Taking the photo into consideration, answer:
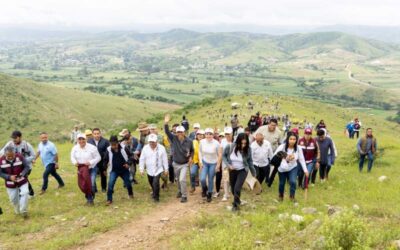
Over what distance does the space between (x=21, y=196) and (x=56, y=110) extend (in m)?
73.2

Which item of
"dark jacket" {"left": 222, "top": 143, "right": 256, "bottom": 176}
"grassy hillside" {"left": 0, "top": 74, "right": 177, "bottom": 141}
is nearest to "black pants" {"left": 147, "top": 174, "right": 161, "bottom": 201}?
"dark jacket" {"left": 222, "top": 143, "right": 256, "bottom": 176}

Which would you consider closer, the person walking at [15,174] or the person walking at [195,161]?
the person walking at [15,174]

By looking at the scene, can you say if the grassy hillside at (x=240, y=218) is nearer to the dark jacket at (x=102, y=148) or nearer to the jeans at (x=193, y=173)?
the jeans at (x=193, y=173)

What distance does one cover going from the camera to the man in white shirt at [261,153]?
1271 cm

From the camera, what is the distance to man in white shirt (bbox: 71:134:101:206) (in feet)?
40.1

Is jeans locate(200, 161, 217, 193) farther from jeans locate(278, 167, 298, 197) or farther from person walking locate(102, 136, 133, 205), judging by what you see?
person walking locate(102, 136, 133, 205)

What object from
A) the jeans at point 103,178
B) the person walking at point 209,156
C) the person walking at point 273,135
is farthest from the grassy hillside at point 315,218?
the jeans at point 103,178

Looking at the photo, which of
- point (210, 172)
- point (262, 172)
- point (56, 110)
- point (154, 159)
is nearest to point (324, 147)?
point (262, 172)

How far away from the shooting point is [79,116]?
82.7m

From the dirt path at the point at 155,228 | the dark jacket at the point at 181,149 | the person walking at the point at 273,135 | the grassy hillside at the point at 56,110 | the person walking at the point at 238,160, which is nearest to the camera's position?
the dirt path at the point at 155,228

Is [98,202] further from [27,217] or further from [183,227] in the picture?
[183,227]

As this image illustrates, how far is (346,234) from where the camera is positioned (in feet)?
23.2

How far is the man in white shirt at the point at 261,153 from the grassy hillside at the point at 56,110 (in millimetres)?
47189

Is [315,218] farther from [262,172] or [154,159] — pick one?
[154,159]
